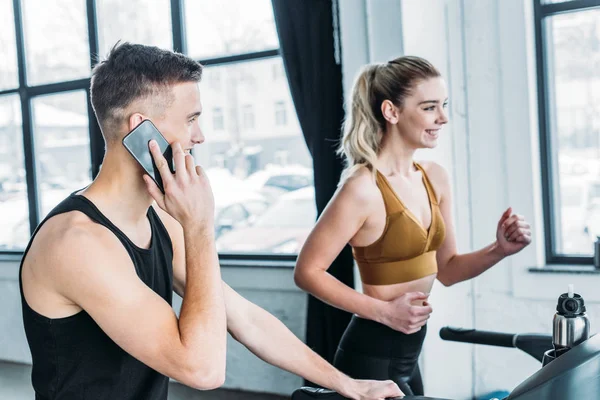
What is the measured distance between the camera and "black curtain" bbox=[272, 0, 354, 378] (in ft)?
9.70

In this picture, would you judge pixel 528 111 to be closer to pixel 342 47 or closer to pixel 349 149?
pixel 342 47

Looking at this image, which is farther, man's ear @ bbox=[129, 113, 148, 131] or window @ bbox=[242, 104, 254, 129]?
window @ bbox=[242, 104, 254, 129]

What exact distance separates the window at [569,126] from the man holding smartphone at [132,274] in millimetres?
1766

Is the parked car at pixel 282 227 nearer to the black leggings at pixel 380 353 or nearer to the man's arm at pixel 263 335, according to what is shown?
the black leggings at pixel 380 353

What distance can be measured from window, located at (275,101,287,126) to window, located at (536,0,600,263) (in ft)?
4.10

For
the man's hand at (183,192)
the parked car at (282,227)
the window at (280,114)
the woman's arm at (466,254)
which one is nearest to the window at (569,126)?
the woman's arm at (466,254)

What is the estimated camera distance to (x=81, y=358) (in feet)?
4.01

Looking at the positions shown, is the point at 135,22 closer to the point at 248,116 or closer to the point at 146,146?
the point at 248,116

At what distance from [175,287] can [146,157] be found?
392 millimetres

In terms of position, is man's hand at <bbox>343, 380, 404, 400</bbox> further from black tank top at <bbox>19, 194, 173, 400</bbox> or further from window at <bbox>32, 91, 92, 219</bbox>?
window at <bbox>32, 91, 92, 219</bbox>

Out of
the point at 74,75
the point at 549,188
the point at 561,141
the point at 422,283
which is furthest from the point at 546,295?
the point at 74,75

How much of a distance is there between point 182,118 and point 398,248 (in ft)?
2.68

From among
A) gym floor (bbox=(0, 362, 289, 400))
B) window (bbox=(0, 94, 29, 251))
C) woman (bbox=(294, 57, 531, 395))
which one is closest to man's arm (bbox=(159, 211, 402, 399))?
woman (bbox=(294, 57, 531, 395))

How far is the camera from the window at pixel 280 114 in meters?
3.49
